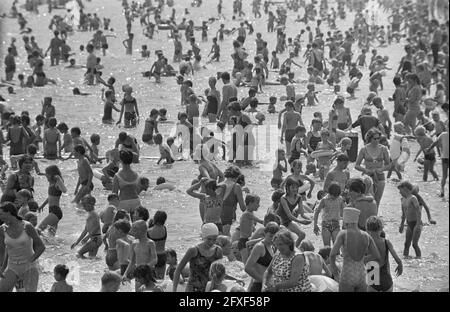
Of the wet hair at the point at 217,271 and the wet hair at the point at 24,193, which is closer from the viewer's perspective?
the wet hair at the point at 217,271

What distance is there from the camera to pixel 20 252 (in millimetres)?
9211

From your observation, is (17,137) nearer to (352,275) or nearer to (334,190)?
(334,190)

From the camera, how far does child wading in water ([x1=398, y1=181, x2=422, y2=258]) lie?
1155 cm

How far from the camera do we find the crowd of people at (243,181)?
891 centimetres

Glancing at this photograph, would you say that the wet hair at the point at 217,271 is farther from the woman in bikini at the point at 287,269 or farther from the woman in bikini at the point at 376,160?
the woman in bikini at the point at 376,160

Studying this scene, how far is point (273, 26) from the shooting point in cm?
4009

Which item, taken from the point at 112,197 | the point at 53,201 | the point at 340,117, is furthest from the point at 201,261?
the point at 340,117

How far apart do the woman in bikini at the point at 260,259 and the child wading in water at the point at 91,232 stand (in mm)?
3132

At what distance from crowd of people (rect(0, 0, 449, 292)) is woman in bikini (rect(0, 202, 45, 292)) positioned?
11 millimetres

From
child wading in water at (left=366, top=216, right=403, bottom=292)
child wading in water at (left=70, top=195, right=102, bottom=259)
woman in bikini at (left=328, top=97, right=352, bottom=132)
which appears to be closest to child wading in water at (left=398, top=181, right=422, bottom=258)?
child wading in water at (left=366, top=216, right=403, bottom=292)

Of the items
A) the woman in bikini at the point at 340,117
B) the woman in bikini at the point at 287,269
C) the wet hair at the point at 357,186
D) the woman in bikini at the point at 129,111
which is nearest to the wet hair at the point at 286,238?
the woman in bikini at the point at 287,269

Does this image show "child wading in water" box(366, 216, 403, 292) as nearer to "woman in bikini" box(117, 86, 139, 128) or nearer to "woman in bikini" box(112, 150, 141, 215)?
"woman in bikini" box(112, 150, 141, 215)
